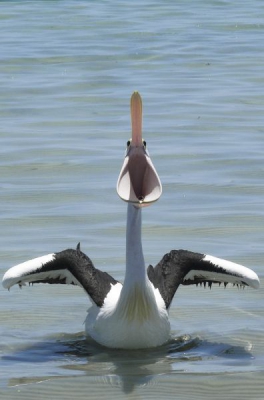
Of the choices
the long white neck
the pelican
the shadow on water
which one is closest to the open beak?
the pelican

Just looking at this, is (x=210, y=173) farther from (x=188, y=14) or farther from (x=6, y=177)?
(x=188, y=14)

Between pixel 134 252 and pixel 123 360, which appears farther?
pixel 123 360

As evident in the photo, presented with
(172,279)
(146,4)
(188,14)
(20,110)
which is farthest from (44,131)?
(146,4)

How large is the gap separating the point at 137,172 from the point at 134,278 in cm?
72

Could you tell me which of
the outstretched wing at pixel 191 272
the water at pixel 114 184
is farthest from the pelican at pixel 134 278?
the water at pixel 114 184

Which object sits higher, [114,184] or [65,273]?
[114,184]

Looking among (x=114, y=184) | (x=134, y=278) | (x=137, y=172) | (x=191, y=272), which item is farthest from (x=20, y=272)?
(x=114, y=184)

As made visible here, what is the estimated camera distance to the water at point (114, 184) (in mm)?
7285

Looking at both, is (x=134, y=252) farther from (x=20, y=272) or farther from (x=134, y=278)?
(x=20, y=272)

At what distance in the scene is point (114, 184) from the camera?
11445 millimetres

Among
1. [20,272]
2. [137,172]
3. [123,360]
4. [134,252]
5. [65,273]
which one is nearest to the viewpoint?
[137,172]

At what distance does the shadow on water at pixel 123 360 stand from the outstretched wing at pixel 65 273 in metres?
0.33

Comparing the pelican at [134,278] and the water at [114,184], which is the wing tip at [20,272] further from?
the water at [114,184]

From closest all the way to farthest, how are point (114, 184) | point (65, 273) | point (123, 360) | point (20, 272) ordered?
point (123, 360)
point (20, 272)
point (65, 273)
point (114, 184)
